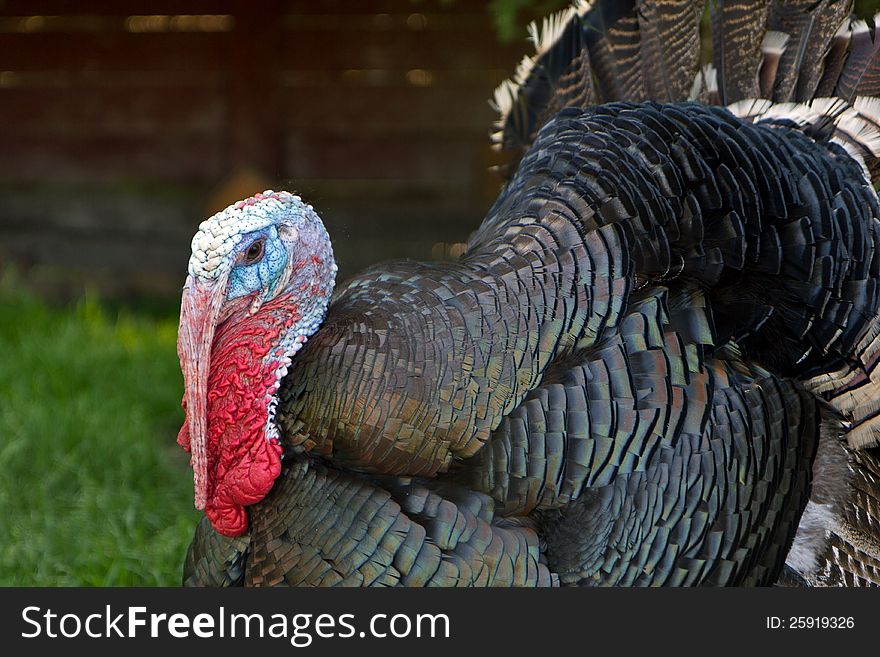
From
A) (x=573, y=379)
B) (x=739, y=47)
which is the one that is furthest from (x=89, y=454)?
(x=739, y=47)

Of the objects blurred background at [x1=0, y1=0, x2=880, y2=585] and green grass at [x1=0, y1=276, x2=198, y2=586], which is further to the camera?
blurred background at [x1=0, y1=0, x2=880, y2=585]

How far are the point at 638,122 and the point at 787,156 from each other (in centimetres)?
40

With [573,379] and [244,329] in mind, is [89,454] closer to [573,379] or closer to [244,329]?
[244,329]

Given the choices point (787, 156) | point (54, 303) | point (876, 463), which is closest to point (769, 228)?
point (787, 156)

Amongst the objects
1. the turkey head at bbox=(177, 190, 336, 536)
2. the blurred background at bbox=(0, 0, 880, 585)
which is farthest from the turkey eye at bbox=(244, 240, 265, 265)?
the blurred background at bbox=(0, 0, 880, 585)

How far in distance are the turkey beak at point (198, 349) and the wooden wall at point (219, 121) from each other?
13.6 ft

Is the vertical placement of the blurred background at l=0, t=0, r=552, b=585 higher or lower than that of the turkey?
lower

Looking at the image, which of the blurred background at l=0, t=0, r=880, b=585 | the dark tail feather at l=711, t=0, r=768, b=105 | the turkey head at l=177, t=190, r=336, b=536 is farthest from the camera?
the blurred background at l=0, t=0, r=880, b=585

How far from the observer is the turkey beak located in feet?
7.17

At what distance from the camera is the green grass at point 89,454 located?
137 inches

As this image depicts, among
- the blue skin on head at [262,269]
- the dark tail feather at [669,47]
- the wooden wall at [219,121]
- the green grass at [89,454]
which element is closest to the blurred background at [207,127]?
the wooden wall at [219,121]

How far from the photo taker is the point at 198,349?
2.22m

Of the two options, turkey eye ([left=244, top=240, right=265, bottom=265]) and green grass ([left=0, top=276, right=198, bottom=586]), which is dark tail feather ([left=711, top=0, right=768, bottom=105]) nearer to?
turkey eye ([left=244, top=240, right=265, bottom=265])

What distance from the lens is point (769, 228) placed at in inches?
102
